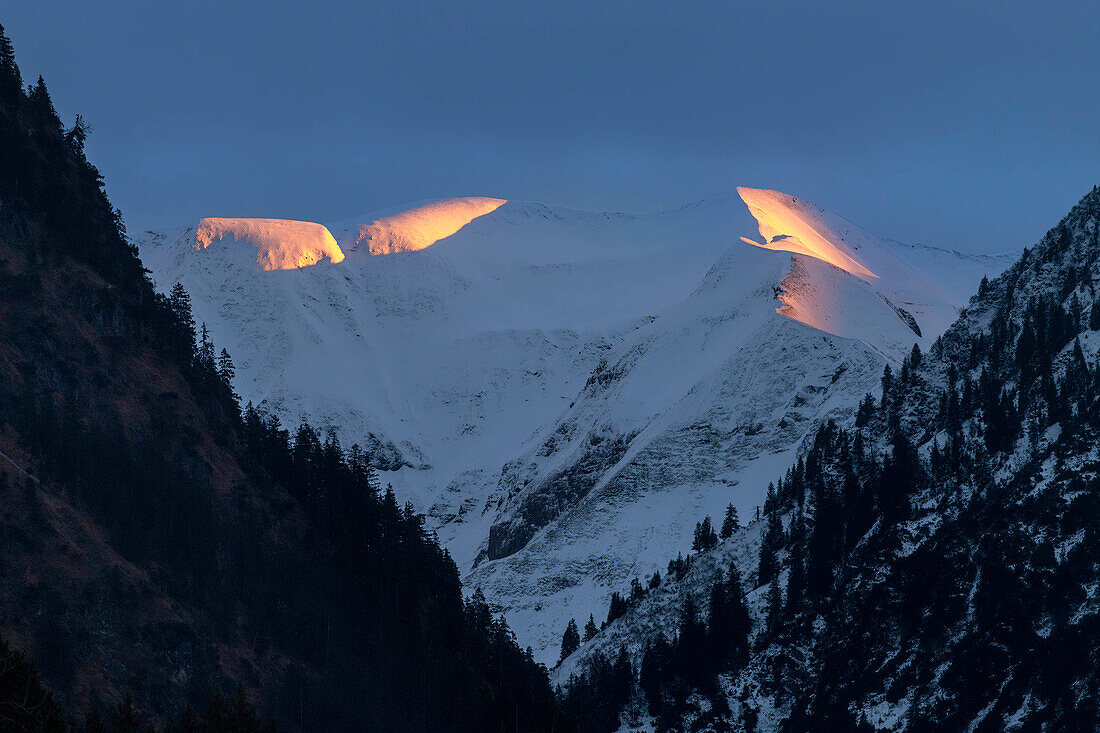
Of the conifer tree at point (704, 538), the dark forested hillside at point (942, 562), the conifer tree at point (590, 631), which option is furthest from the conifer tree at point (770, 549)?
the conifer tree at point (590, 631)

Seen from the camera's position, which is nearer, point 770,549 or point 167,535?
point 167,535

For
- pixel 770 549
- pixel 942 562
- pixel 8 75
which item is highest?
pixel 8 75

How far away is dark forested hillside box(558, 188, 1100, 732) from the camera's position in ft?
414

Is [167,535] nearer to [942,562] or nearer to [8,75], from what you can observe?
[8,75]

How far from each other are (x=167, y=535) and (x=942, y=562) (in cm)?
7698

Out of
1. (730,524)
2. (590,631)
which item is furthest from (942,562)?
(590,631)

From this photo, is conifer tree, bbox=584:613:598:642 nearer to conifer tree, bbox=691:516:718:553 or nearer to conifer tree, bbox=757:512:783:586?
conifer tree, bbox=691:516:718:553

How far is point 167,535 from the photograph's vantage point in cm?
10550

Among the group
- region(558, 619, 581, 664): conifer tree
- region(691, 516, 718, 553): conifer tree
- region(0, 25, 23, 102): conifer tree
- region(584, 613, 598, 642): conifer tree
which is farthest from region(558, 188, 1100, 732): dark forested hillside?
region(0, 25, 23, 102): conifer tree

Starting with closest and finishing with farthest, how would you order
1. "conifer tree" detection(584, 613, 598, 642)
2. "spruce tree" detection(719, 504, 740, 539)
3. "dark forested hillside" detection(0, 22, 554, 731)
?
1. "dark forested hillside" detection(0, 22, 554, 731)
2. "conifer tree" detection(584, 613, 598, 642)
3. "spruce tree" detection(719, 504, 740, 539)

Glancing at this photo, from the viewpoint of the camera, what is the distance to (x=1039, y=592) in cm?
12875

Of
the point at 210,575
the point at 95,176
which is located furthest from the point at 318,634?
the point at 95,176

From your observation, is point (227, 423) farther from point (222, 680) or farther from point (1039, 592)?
point (1039, 592)

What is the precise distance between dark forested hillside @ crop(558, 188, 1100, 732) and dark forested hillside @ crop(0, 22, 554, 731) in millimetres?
29573
